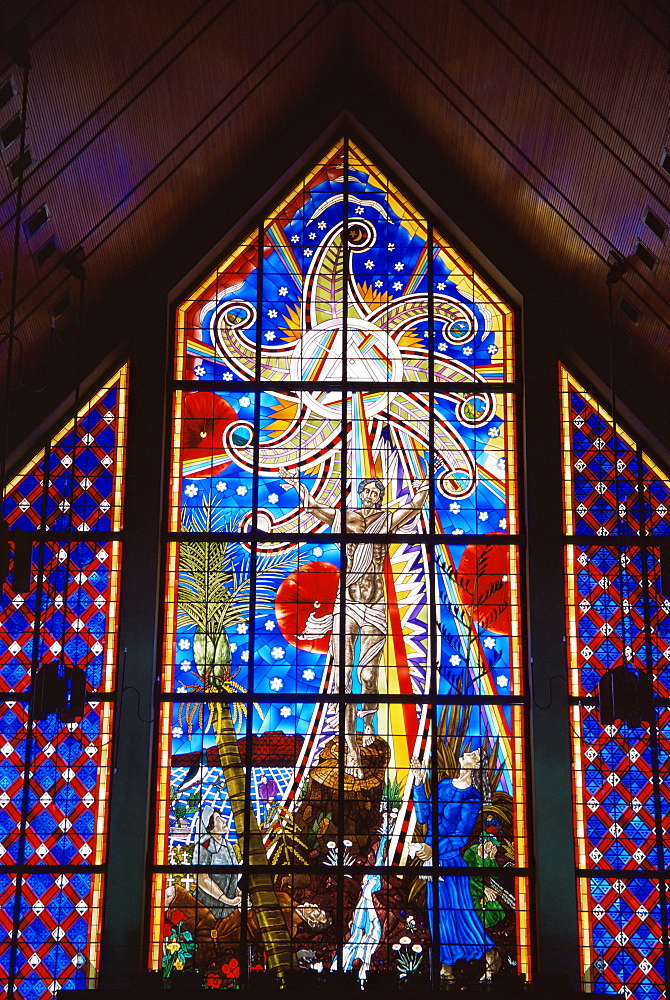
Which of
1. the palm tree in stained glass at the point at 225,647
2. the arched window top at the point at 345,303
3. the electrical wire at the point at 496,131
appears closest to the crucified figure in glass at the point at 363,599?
the palm tree in stained glass at the point at 225,647

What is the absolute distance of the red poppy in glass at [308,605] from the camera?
45.5 ft

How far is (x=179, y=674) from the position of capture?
1373cm

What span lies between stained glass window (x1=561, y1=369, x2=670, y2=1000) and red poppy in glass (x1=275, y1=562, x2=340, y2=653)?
2354mm

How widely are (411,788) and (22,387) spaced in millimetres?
5427

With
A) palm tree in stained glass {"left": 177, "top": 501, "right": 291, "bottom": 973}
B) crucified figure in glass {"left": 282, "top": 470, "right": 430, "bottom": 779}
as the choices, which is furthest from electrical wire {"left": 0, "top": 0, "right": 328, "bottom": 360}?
crucified figure in glass {"left": 282, "top": 470, "right": 430, "bottom": 779}

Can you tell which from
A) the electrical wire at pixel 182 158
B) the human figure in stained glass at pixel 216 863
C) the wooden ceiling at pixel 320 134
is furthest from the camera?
the electrical wire at pixel 182 158

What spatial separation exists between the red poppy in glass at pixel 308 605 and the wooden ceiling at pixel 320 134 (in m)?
2.98

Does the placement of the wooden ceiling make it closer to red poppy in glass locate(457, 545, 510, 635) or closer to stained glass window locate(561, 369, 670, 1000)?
stained glass window locate(561, 369, 670, 1000)

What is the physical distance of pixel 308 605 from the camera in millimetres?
13953

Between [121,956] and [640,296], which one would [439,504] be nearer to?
[640,296]

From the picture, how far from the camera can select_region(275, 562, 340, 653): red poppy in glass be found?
13859 mm

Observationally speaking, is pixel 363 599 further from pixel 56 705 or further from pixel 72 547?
pixel 56 705

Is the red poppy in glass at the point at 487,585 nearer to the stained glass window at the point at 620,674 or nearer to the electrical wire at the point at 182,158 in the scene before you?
the stained glass window at the point at 620,674

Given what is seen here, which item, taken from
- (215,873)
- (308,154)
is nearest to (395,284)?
(308,154)
